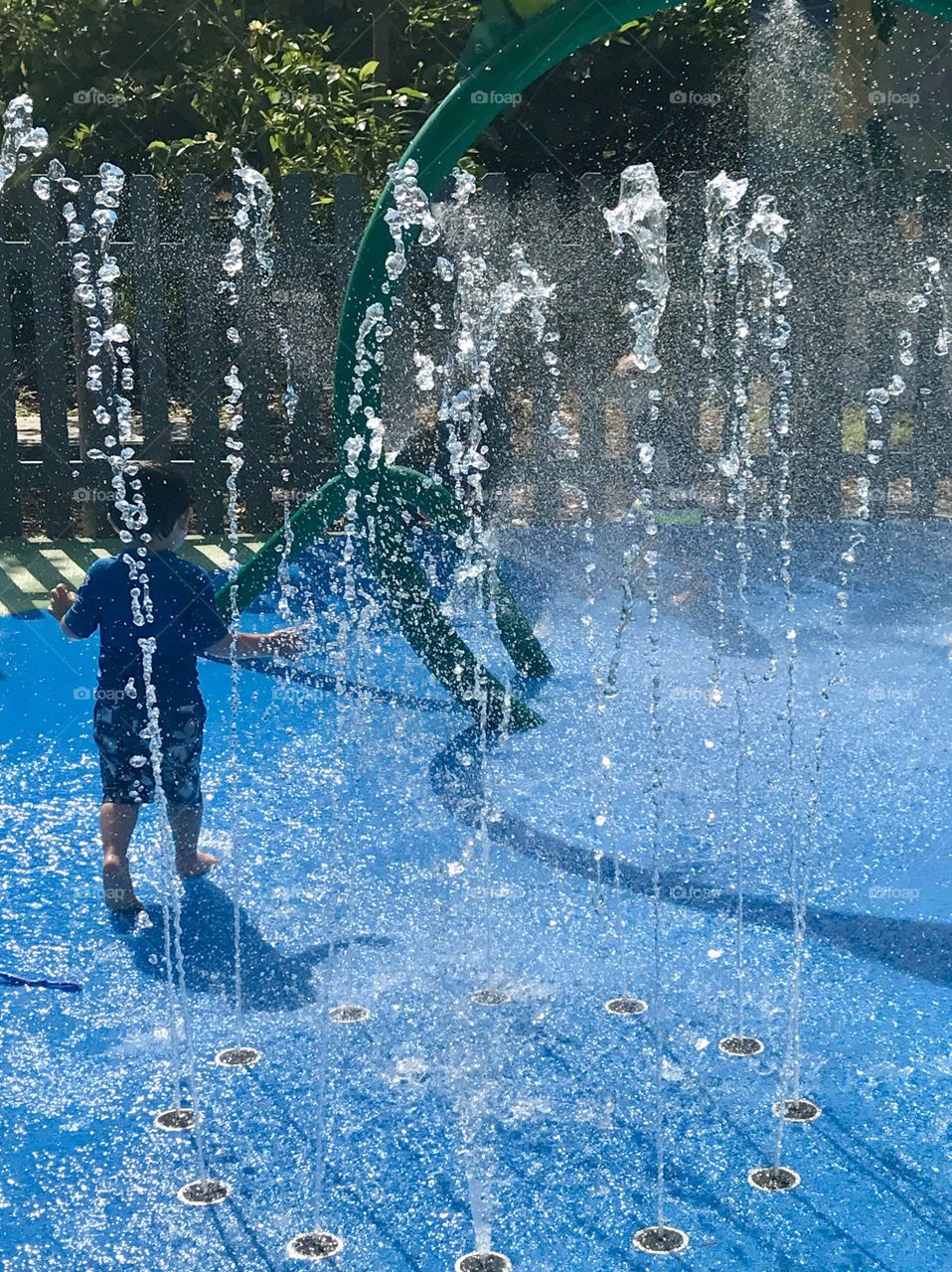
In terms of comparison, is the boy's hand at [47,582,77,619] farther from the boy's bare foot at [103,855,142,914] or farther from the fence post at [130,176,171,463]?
the fence post at [130,176,171,463]

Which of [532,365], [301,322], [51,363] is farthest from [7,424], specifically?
[532,365]

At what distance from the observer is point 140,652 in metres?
4.05

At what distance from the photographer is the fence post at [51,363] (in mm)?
8312

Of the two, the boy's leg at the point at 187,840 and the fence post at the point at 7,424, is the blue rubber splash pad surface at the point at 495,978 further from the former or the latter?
the fence post at the point at 7,424

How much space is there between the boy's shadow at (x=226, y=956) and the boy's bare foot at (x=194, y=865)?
0.12 meters

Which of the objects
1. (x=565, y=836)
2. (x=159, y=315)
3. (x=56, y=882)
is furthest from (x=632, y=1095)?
(x=159, y=315)

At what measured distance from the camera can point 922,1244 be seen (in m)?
2.74

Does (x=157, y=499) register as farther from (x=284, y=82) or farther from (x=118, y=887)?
(x=284, y=82)

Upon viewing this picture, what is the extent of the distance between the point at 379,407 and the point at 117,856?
2219 millimetres

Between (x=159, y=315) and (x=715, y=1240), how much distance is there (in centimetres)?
664

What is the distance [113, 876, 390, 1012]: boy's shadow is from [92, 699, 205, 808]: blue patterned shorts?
11.1 inches

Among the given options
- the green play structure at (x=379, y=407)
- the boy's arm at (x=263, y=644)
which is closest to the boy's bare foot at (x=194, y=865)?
the boy's arm at (x=263, y=644)

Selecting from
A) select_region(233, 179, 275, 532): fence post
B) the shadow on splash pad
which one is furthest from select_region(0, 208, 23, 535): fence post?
the shadow on splash pad

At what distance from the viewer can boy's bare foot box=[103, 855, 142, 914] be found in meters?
4.02
